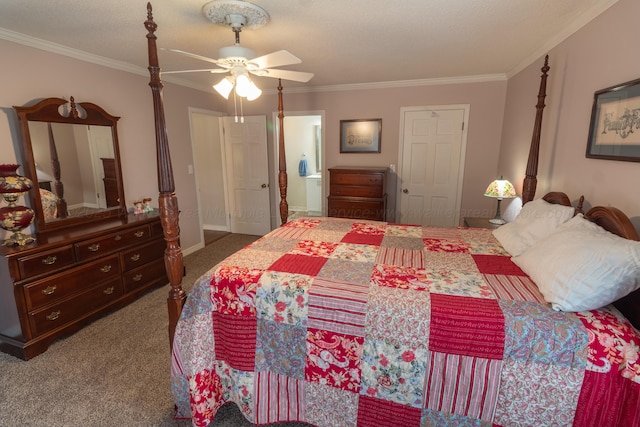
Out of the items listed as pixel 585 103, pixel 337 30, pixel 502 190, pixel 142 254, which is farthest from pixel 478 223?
pixel 142 254

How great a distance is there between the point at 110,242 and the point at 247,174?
2.56 meters

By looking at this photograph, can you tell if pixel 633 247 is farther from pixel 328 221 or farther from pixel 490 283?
pixel 328 221

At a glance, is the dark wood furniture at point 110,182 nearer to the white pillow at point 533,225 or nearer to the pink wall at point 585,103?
the white pillow at point 533,225

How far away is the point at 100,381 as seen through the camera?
2.00m

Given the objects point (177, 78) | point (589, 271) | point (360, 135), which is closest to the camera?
point (589, 271)

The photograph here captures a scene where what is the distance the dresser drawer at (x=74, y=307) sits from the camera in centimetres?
224

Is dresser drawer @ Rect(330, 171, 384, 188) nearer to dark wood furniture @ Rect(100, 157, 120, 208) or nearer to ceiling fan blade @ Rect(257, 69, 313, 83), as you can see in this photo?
ceiling fan blade @ Rect(257, 69, 313, 83)

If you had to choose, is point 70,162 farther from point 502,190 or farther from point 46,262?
point 502,190

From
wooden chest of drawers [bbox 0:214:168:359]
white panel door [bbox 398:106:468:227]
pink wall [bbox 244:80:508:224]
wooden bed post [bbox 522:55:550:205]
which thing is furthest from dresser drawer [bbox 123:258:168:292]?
wooden bed post [bbox 522:55:550:205]

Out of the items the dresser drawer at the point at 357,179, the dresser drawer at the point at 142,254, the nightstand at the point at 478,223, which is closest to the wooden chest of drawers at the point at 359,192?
the dresser drawer at the point at 357,179

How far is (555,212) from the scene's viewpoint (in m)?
1.90

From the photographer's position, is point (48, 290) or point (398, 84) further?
point (398, 84)

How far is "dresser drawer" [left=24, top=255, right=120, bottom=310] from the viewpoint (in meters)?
2.21

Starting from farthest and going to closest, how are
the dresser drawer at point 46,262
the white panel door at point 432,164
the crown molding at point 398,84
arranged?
the white panel door at point 432,164
the crown molding at point 398,84
the dresser drawer at point 46,262
